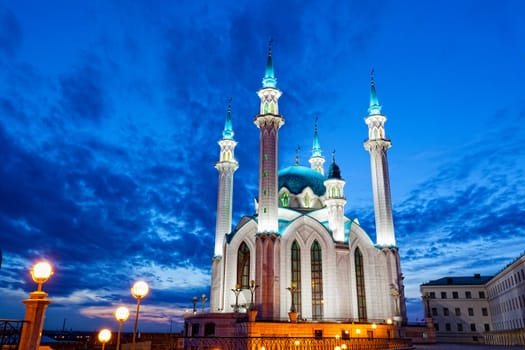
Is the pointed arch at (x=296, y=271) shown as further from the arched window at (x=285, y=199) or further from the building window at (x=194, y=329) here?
the building window at (x=194, y=329)

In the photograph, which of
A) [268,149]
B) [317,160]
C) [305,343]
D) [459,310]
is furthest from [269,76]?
[459,310]

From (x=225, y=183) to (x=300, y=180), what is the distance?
10.4m

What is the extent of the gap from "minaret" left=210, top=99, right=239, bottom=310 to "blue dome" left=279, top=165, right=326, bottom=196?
7115 mm

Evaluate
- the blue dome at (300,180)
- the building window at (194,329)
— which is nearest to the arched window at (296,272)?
the building window at (194,329)

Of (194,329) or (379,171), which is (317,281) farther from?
(379,171)

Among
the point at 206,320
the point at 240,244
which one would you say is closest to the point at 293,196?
the point at 240,244

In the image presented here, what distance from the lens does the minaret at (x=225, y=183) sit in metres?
52.6

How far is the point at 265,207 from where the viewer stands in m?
44.5

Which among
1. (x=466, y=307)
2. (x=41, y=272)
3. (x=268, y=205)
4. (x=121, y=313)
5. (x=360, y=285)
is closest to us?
(x=41, y=272)

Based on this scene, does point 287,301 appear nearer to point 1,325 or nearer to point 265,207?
point 265,207

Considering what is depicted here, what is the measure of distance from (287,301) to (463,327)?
37.6 m

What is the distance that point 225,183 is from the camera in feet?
181

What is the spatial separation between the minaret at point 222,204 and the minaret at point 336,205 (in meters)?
12.7

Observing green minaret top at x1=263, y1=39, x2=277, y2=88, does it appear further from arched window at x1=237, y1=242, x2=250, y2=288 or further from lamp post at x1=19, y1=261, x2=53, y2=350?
lamp post at x1=19, y1=261, x2=53, y2=350
